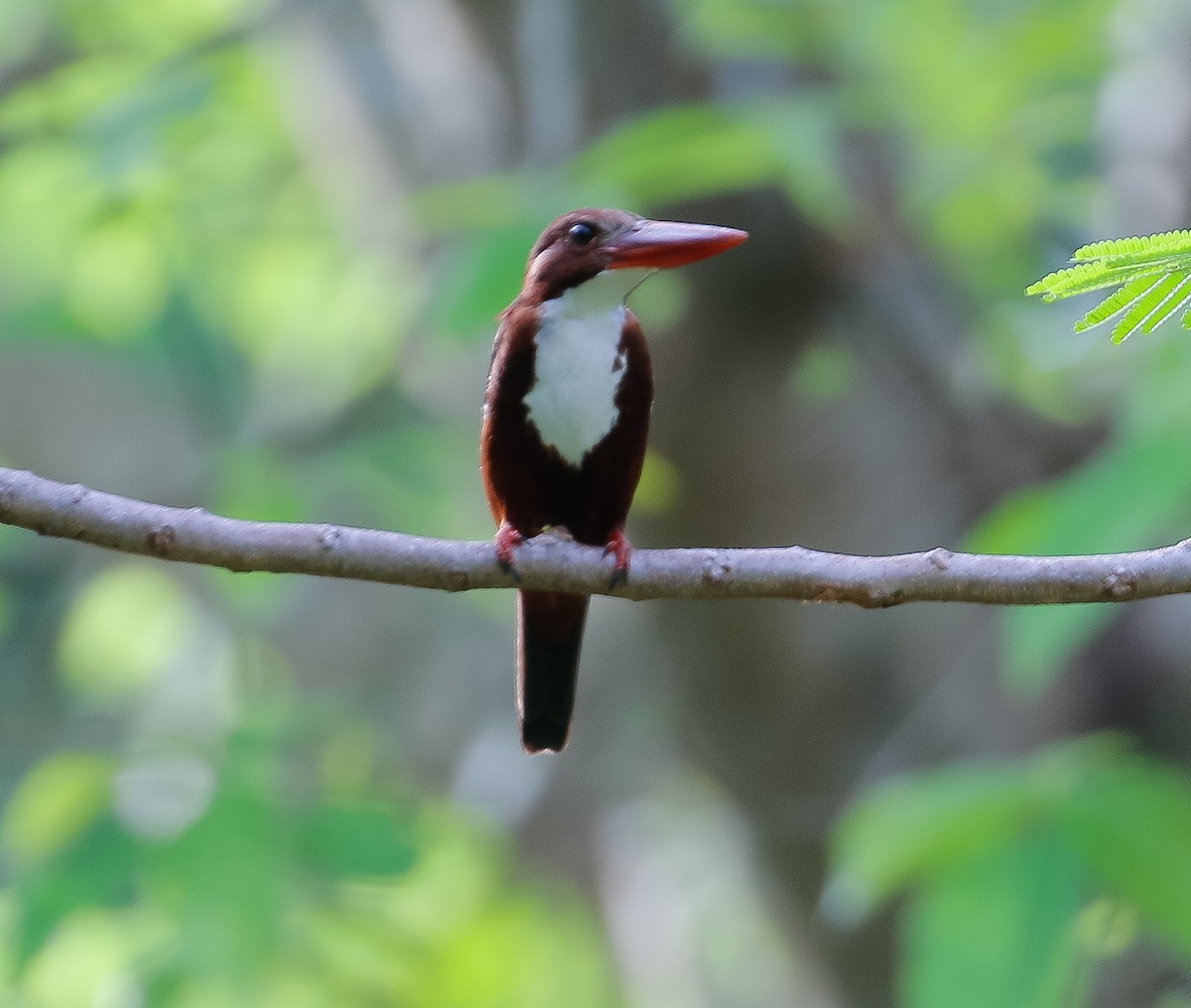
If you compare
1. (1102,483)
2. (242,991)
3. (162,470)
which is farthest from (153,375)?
(1102,483)

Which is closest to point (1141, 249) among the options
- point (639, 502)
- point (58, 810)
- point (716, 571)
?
point (716, 571)

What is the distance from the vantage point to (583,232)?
3.05m

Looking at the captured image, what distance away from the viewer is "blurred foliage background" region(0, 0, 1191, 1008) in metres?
3.04

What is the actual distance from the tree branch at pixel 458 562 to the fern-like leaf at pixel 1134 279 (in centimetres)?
57

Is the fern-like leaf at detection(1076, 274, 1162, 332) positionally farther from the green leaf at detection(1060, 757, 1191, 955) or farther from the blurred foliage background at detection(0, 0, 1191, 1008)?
the green leaf at detection(1060, 757, 1191, 955)

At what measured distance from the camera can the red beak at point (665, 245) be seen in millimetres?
2697

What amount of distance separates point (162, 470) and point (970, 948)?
3818 mm

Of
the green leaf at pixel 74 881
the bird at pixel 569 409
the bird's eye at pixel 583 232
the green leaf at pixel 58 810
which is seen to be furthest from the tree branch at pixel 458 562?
the green leaf at pixel 58 810

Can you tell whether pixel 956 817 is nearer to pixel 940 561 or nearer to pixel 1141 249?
pixel 940 561

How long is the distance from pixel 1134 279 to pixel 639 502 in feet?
9.71

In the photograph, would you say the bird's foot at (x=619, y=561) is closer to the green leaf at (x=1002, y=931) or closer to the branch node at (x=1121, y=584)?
the branch node at (x=1121, y=584)

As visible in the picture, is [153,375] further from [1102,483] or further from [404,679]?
[1102,483]

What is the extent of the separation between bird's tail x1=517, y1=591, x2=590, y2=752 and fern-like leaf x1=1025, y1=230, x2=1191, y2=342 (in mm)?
1632

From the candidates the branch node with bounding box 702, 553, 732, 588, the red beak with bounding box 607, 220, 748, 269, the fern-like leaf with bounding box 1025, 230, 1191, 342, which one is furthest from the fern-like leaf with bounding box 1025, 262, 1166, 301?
the red beak with bounding box 607, 220, 748, 269
